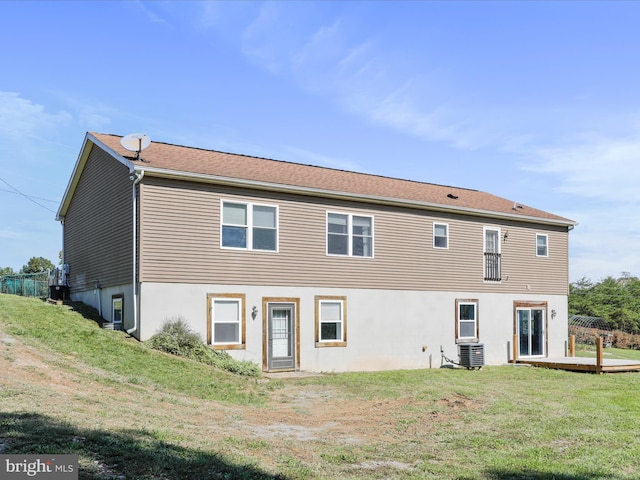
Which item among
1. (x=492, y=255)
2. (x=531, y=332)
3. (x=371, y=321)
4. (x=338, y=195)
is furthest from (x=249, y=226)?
(x=531, y=332)

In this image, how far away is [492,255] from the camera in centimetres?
2338

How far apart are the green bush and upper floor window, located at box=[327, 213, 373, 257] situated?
16.2ft

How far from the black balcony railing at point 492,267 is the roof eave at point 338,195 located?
1.51 m

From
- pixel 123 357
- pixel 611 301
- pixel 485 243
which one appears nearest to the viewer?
pixel 123 357

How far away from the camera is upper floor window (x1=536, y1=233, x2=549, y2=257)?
81.8 feet

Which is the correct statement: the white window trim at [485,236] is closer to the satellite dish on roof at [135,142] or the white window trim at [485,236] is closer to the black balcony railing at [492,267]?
the black balcony railing at [492,267]

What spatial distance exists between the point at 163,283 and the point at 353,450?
915 cm

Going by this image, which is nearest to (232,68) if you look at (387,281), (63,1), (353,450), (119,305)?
(63,1)

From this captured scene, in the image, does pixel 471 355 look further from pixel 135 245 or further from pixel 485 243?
pixel 135 245

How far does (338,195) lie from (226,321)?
5300mm

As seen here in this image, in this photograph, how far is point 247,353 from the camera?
673 inches

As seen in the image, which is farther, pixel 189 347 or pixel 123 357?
pixel 189 347

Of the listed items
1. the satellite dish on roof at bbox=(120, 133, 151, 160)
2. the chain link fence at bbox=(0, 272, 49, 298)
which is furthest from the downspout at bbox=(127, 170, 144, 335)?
the chain link fence at bbox=(0, 272, 49, 298)

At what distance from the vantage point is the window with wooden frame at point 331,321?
18656 millimetres
